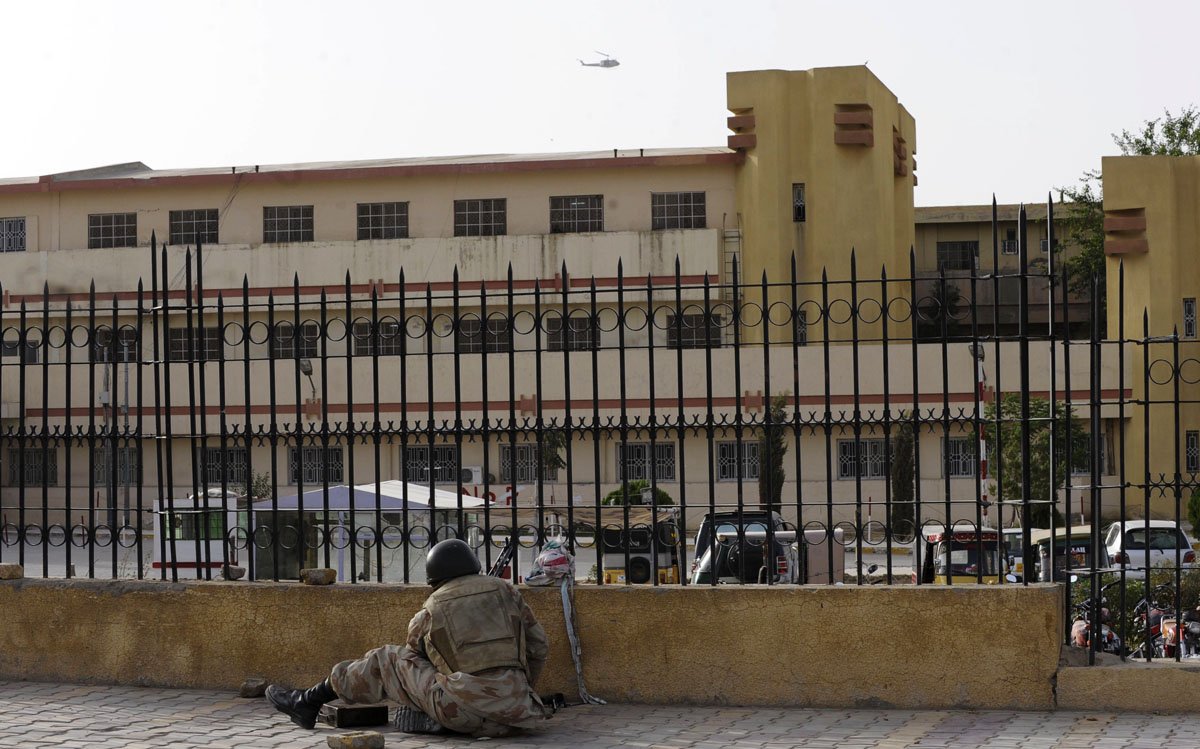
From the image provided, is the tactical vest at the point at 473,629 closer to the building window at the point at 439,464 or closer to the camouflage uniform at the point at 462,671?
the camouflage uniform at the point at 462,671

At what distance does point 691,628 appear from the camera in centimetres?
832

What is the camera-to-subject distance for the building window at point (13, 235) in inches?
1602

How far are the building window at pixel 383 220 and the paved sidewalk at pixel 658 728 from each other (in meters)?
31.3

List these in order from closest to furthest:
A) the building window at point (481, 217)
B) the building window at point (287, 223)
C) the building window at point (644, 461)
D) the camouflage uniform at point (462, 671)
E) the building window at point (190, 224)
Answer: the camouflage uniform at point (462, 671), the building window at point (644, 461), the building window at point (481, 217), the building window at point (287, 223), the building window at point (190, 224)

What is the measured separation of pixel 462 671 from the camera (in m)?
7.53

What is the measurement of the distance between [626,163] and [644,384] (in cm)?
629

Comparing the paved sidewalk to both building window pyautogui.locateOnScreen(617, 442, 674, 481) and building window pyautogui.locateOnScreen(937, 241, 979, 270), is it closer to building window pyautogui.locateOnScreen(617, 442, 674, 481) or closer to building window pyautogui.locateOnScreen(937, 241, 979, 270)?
building window pyautogui.locateOnScreen(617, 442, 674, 481)

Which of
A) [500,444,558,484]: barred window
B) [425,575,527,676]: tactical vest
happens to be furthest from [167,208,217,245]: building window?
[425,575,527,676]: tactical vest

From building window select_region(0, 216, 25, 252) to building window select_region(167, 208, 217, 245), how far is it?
166 inches

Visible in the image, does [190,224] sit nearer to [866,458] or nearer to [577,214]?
[577,214]

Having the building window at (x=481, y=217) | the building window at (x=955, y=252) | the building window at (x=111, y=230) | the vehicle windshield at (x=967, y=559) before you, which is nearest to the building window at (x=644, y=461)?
the building window at (x=481, y=217)

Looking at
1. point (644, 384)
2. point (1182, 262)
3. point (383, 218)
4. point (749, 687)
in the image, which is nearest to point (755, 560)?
point (749, 687)

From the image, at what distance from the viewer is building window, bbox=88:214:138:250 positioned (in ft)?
132

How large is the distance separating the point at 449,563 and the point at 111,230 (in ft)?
116
